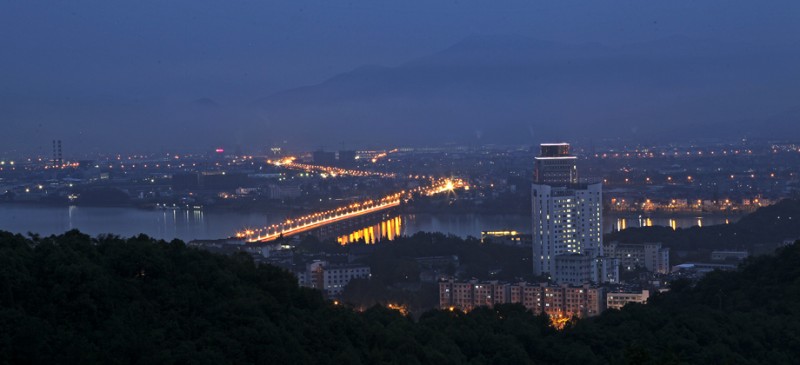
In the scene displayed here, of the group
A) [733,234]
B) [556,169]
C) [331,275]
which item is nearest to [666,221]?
[733,234]

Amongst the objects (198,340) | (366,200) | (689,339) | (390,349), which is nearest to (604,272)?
(689,339)

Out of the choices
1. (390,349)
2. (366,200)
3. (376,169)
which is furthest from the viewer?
(376,169)

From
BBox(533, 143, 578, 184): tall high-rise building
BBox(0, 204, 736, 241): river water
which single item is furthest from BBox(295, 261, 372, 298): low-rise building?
BBox(0, 204, 736, 241): river water

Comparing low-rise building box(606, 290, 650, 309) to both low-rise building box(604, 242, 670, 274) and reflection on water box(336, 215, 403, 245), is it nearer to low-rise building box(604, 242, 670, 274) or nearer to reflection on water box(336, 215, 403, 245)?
low-rise building box(604, 242, 670, 274)

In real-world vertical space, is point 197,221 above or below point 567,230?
below

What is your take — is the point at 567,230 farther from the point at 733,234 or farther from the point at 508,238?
the point at 733,234

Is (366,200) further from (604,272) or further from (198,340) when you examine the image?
(198,340)

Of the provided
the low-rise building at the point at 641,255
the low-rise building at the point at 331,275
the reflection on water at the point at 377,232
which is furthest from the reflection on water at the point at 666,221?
the low-rise building at the point at 331,275
